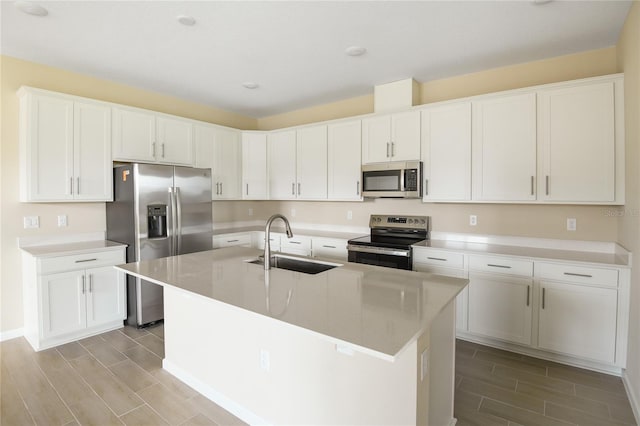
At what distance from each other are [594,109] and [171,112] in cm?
467

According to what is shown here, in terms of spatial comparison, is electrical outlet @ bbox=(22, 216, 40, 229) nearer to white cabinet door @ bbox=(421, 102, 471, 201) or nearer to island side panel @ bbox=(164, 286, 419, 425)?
island side panel @ bbox=(164, 286, 419, 425)

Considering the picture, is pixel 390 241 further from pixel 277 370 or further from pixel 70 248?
pixel 70 248

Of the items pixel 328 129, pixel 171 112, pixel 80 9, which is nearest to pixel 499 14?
pixel 328 129

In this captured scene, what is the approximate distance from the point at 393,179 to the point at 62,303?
3.58m

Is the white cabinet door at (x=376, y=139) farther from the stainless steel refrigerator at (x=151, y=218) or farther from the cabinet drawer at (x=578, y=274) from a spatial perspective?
the stainless steel refrigerator at (x=151, y=218)

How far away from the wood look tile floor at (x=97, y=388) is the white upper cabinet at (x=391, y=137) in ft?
9.77

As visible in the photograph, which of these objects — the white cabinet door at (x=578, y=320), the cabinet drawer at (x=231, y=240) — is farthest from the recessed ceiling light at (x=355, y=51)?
the cabinet drawer at (x=231, y=240)

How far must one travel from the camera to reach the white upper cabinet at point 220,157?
4.48 meters

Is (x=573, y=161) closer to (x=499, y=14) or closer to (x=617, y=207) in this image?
(x=617, y=207)

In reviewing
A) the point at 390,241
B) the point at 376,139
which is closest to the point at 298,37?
the point at 376,139

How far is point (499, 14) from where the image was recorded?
2.47 metres

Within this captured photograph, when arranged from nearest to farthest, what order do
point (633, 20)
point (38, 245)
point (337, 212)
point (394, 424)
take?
point (394, 424) → point (633, 20) → point (38, 245) → point (337, 212)

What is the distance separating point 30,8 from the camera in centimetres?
235

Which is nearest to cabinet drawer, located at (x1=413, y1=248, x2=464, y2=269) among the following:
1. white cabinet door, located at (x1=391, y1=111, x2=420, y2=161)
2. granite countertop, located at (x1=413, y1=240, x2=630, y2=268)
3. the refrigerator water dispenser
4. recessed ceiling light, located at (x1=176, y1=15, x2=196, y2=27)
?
granite countertop, located at (x1=413, y1=240, x2=630, y2=268)
